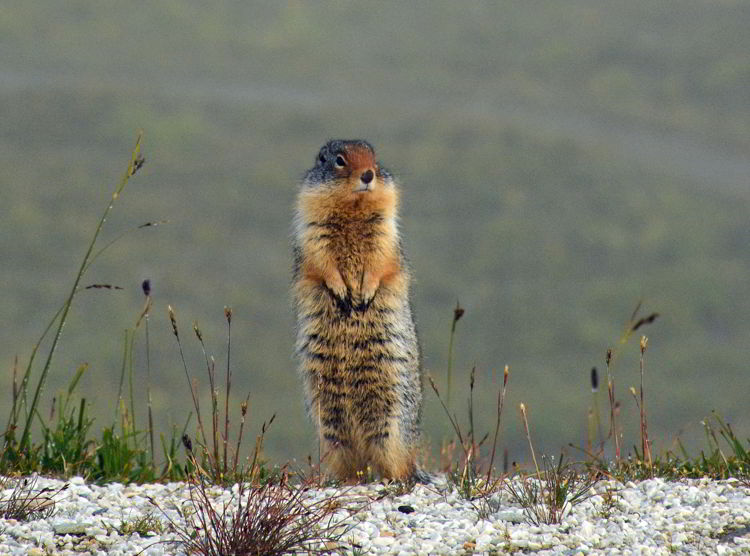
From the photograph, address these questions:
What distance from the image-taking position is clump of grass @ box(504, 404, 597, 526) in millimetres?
6152

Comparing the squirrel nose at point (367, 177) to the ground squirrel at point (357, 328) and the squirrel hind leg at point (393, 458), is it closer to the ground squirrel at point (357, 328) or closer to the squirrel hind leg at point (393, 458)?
the ground squirrel at point (357, 328)

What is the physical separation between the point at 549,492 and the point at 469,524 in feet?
1.82

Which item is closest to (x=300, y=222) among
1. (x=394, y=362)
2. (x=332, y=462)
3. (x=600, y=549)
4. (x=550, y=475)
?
(x=394, y=362)

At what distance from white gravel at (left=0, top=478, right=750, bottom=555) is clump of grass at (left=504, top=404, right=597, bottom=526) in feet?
0.21

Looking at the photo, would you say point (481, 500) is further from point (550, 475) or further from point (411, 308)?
point (411, 308)

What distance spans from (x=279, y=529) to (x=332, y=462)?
Answer: 2770 millimetres

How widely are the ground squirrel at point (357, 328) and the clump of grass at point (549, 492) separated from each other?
155 cm

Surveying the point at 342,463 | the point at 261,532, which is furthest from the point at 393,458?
the point at 261,532

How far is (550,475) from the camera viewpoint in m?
6.28

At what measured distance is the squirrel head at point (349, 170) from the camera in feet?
26.9

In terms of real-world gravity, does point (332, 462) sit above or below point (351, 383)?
below

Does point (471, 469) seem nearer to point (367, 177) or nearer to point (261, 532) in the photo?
point (261, 532)

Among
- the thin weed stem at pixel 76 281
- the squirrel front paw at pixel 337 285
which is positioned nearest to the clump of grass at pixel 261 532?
the thin weed stem at pixel 76 281

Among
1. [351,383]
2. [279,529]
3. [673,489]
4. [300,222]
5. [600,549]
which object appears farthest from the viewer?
[300,222]
